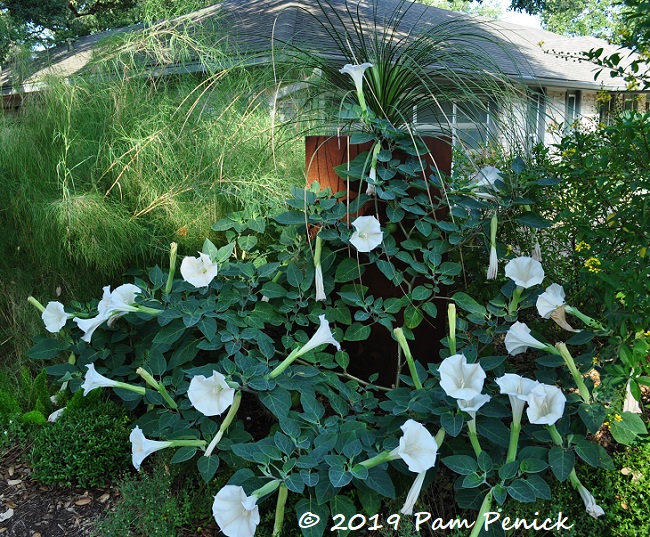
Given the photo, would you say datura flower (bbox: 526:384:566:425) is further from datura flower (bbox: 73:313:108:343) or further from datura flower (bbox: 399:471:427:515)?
datura flower (bbox: 73:313:108:343)

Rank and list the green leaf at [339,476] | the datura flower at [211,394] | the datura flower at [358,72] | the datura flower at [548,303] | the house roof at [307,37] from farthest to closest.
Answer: the house roof at [307,37] < the datura flower at [358,72] < the datura flower at [548,303] < the datura flower at [211,394] < the green leaf at [339,476]

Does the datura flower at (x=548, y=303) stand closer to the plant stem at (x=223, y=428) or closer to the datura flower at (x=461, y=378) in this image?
the datura flower at (x=461, y=378)

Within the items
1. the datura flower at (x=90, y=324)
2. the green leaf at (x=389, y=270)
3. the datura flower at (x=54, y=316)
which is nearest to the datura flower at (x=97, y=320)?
the datura flower at (x=90, y=324)

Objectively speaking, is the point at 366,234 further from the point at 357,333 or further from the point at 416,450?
the point at 416,450

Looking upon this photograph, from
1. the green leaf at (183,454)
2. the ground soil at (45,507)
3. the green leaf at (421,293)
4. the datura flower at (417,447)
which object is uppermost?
the green leaf at (421,293)

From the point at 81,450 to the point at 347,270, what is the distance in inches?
48.9

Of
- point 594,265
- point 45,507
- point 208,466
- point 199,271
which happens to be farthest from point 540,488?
point 45,507

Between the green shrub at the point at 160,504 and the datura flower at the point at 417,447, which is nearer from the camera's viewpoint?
the datura flower at the point at 417,447

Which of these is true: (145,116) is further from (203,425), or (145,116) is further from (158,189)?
(203,425)

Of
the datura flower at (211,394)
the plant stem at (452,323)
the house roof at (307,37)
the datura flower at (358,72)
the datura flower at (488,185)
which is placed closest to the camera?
the datura flower at (211,394)

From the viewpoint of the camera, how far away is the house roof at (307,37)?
3.09 metres

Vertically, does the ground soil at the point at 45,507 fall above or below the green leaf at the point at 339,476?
below

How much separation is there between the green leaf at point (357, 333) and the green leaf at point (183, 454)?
71 cm

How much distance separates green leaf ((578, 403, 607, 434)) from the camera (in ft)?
6.50
